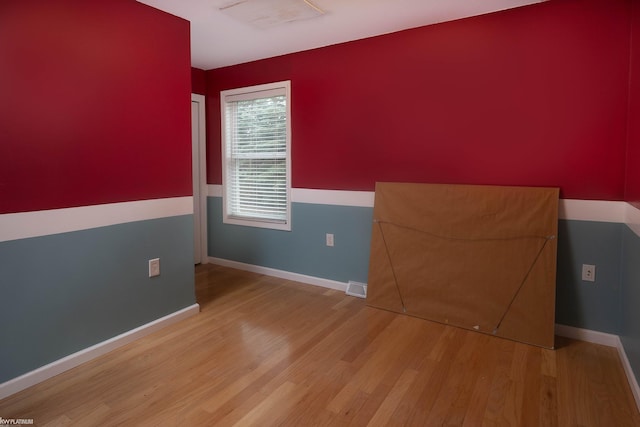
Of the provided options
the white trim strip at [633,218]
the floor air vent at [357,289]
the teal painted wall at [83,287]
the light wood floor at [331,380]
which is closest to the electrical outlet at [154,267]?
the teal painted wall at [83,287]

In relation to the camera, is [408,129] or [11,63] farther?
[408,129]

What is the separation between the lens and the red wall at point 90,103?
1.93 m

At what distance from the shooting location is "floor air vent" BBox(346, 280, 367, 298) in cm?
337

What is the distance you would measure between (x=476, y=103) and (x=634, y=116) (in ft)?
3.12

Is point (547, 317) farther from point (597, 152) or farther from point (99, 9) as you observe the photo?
point (99, 9)

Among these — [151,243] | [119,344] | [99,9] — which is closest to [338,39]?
[99,9]

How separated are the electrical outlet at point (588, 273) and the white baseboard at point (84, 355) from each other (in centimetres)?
290

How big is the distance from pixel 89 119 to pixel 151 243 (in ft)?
2.99

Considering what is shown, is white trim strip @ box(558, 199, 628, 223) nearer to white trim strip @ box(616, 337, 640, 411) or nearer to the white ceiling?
white trim strip @ box(616, 337, 640, 411)

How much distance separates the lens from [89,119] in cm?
224

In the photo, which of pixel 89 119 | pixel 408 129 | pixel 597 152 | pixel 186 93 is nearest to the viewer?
pixel 89 119

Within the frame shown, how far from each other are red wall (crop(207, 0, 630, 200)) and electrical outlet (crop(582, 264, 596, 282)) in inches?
18.6

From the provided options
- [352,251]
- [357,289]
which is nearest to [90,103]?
[352,251]

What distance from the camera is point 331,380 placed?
2080 millimetres
